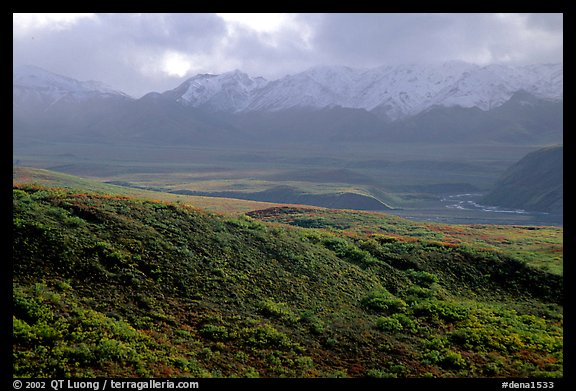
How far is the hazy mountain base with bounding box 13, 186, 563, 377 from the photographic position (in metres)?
22.1

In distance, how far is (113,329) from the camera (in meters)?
22.6

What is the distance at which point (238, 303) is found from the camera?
28.3 metres

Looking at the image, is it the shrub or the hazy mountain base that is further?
the shrub

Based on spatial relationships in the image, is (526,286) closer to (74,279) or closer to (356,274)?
(356,274)

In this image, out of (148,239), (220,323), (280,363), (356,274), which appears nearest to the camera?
(280,363)

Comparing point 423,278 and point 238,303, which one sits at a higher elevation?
point 238,303

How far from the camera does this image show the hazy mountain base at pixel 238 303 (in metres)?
22.1

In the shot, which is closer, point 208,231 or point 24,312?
point 24,312

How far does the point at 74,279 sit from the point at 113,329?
15.7 ft

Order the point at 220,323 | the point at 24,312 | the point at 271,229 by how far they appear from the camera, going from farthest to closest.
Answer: the point at 271,229 < the point at 220,323 < the point at 24,312

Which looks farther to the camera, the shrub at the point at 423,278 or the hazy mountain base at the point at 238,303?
the shrub at the point at 423,278

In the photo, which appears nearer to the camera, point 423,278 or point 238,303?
point 238,303
